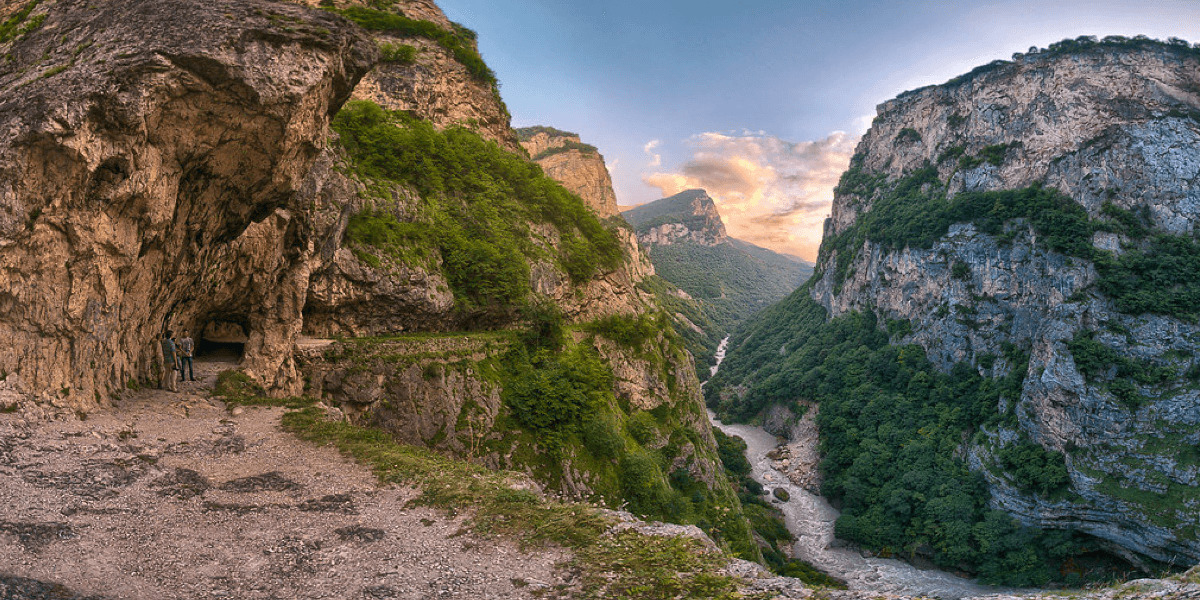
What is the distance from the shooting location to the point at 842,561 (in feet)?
145

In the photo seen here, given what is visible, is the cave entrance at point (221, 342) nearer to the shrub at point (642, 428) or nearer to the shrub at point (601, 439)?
the shrub at point (601, 439)

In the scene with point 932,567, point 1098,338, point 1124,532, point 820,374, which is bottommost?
point 932,567

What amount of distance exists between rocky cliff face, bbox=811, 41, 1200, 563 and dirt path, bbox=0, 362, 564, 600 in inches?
2256

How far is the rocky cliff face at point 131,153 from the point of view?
29.6ft

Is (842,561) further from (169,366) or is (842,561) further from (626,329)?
(169,366)

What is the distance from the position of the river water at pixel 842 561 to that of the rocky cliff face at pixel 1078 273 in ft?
38.0

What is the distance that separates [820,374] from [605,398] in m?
67.2

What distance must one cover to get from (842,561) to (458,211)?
4465 cm

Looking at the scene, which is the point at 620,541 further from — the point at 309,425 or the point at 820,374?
the point at 820,374

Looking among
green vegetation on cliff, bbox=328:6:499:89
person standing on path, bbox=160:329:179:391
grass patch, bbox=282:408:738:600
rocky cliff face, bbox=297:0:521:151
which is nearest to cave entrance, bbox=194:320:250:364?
person standing on path, bbox=160:329:179:391

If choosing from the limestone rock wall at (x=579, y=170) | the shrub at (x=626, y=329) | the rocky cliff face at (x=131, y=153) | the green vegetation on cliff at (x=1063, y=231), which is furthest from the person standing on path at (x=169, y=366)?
the limestone rock wall at (x=579, y=170)

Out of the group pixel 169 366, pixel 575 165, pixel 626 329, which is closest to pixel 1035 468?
pixel 626 329

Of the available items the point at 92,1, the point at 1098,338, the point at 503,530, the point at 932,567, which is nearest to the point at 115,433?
the point at 503,530

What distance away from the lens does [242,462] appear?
9938mm
